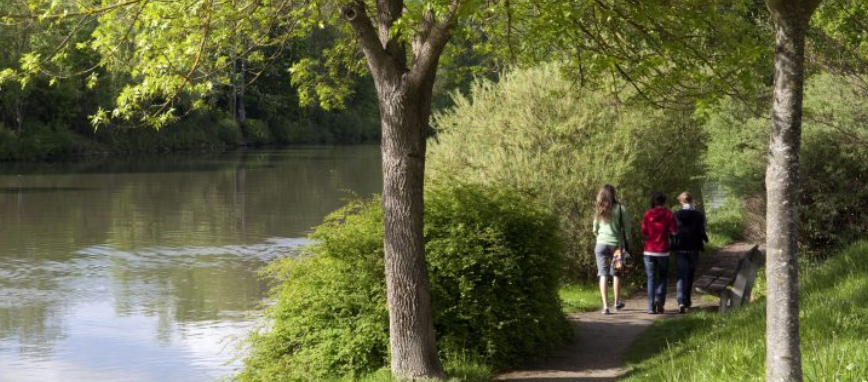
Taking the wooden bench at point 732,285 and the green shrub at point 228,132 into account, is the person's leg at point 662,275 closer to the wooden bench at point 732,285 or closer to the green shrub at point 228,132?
the wooden bench at point 732,285

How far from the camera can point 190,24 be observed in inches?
399

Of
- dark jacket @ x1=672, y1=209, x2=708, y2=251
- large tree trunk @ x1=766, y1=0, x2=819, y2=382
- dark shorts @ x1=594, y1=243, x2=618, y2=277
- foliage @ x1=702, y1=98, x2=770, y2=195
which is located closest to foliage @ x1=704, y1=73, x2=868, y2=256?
foliage @ x1=702, y1=98, x2=770, y2=195

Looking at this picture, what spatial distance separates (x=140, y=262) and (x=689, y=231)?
598 inches

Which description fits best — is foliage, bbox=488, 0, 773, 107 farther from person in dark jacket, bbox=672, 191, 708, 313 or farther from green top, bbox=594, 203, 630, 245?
person in dark jacket, bbox=672, 191, 708, 313

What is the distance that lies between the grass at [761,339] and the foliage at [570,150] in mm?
A: 4482

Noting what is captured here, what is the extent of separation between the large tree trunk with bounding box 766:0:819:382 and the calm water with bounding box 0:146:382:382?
7.23 m

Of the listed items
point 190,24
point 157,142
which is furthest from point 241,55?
point 157,142

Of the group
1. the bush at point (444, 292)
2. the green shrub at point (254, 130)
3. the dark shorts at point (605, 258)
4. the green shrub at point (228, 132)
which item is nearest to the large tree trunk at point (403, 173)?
the bush at point (444, 292)

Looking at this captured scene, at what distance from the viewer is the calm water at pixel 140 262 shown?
1659 cm

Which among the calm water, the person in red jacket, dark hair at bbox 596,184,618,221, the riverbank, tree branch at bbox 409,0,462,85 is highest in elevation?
the riverbank

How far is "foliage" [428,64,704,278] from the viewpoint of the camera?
682 inches

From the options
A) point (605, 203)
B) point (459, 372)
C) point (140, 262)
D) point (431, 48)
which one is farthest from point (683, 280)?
point (140, 262)

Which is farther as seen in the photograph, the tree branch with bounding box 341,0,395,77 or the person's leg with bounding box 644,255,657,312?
the person's leg with bounding box 644,255,657,312

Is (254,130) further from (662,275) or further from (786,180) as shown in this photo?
(786,180)
